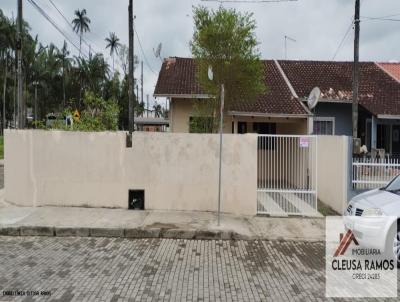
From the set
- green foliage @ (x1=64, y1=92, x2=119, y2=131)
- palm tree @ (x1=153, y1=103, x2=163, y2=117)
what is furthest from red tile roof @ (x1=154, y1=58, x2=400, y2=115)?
palm tree @ (x1=153, y1=103, x2=163, y2=117)

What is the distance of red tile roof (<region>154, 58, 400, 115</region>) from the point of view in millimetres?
17078

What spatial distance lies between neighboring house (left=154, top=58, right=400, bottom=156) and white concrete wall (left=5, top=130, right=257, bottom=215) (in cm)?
566

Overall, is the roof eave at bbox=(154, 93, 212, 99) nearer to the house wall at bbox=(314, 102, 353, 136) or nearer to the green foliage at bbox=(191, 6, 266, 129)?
the green foliage at bbox=(191, 6, 266, 129)

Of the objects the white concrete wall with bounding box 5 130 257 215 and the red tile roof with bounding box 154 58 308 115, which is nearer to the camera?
the white concrete wall with bounding box 5 130 257 215

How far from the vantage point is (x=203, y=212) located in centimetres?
1046

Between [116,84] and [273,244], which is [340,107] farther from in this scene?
[116,84]

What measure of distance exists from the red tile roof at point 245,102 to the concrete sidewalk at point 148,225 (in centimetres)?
690

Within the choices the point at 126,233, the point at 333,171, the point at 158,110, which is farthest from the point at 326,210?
the point at 158,110

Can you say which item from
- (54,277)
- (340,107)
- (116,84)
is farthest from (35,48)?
(54,277)

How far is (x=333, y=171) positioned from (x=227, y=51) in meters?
4.97

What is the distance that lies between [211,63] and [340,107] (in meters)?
6.92

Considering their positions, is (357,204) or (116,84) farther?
(116,84)

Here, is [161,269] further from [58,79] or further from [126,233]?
[58,79]

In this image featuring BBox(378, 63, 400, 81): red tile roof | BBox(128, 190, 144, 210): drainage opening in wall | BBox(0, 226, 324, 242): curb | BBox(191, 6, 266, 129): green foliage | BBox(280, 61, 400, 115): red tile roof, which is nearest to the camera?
BBox(0, 226, 324, 242): curb
